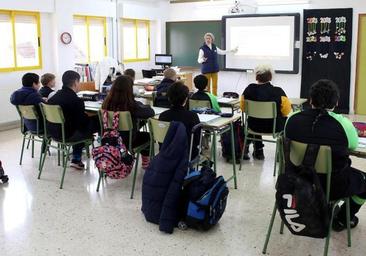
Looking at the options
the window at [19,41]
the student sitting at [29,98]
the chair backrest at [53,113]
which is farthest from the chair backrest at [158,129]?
the window at [19,41]

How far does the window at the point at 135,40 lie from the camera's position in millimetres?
9070

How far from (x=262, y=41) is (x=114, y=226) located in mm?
6294

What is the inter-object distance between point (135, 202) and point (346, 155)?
1.86 metres

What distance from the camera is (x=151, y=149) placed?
387 centimetres

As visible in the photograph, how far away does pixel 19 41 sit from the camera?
6.93m

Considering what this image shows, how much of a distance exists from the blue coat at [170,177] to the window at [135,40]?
6.16 meters

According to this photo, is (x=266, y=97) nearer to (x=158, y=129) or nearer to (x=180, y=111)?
(x=180, y=111)

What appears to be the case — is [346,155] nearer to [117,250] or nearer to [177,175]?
[177,175]

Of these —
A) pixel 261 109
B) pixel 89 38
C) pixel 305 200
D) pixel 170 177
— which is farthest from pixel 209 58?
pixel 305 200

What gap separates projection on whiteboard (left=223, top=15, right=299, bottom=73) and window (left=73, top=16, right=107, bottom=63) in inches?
100

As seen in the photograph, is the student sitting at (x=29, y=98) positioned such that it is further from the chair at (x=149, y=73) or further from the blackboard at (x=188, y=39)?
the blackboard at (x=188, y=39)

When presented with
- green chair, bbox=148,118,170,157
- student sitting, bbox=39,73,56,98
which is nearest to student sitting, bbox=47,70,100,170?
student sitting, bbox=39,73,56,98

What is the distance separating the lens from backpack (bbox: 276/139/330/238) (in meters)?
2.38

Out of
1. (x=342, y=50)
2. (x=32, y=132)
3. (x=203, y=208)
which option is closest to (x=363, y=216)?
(x=203, y=208)
